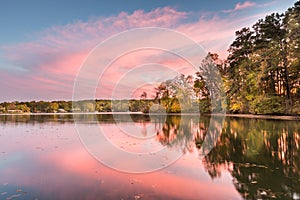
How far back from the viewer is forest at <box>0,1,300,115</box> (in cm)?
2533

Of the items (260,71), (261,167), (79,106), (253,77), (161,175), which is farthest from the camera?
(79,106)

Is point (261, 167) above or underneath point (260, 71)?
underneath

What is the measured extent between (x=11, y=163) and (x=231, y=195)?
22.9ft

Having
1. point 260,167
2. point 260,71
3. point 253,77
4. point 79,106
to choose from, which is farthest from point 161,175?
point 79,106

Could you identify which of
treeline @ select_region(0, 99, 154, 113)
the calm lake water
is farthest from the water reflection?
treeline @ select_region(0, 99, 154, 113)

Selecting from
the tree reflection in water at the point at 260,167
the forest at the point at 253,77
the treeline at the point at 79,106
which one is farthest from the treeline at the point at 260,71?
the treeline at the point at 79,106

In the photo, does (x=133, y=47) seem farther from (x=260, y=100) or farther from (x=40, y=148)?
(x=260, y=100)

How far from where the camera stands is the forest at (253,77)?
83.1 feet

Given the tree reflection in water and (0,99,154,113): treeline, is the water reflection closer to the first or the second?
the tree reflection in water

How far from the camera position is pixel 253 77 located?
30.5m

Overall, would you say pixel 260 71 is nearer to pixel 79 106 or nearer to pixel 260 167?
pixel 260 167

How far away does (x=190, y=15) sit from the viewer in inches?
962

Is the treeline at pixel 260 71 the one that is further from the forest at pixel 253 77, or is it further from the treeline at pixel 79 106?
the treeline at pixel 79 106

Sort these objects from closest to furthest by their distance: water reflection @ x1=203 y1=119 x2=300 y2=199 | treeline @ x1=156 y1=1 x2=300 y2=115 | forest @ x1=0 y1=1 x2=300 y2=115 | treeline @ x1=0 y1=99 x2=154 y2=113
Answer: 1. water reflection @ x1=203 y1=119 x2=300 y2=199
2. treeline @ x1=156 y1=1 x2=300 y2=115
3. forest @ x1=0 y1=1 x2=300 y2=115
4. treeline @ x1=0 y1=99 x2=154 y2=113
